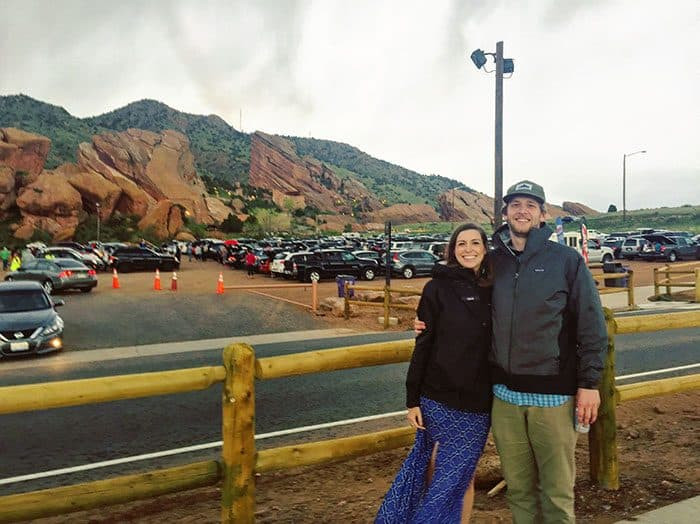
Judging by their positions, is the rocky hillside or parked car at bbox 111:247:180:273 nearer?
parked car at bbox 111:247:180:273

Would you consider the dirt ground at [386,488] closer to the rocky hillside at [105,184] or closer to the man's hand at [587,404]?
the man's hand at [587,404]

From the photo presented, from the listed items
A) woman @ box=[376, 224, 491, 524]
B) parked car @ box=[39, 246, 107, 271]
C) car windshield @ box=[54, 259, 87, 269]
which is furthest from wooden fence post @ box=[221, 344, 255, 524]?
parked car @ box=[39, 246, 107, 271]

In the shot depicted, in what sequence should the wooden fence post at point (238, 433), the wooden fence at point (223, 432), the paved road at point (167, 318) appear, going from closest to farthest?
the wooden fence at point (223, 432)
the wooden fence post at point (238, 433)
the paved road at point (167, 318)

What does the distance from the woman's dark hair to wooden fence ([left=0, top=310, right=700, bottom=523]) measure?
2.92ft

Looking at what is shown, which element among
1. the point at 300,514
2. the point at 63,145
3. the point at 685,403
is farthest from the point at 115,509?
the point at 63,145

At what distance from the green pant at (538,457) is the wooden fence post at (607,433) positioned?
133 cm

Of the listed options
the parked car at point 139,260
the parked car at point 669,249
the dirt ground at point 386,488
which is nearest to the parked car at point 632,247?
the parked car at point 669,249

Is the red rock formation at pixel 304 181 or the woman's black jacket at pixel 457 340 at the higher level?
the red rock formation at pixel 304 181

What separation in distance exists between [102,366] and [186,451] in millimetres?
5840

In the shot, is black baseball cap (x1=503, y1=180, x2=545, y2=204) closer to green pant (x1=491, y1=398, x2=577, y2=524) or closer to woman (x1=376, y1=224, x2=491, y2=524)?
woman (x1=376, y1=224, x2=491, y2=524)

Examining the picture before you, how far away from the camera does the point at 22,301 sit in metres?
13.6

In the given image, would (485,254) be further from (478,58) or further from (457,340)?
(478,58)

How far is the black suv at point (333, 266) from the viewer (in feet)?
100

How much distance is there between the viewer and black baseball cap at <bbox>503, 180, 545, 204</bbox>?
317 centimetres
